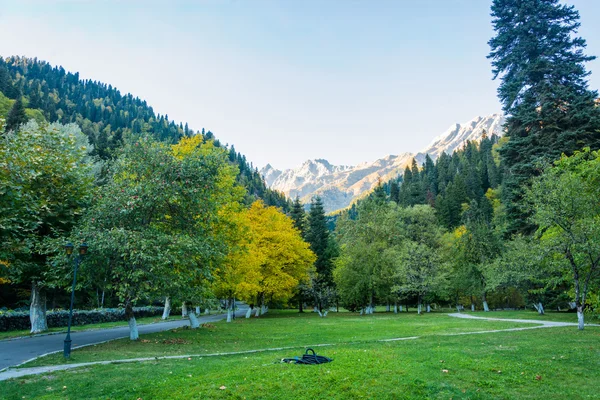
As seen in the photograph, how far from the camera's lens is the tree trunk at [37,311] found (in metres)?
23.2

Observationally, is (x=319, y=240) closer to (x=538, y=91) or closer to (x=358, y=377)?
(x=538, y=91)

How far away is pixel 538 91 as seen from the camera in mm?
31297

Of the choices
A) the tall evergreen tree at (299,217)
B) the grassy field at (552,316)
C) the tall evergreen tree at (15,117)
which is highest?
the tall evergreen tree at (15,117)

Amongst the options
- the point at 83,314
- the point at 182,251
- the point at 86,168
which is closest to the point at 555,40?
the point at 182,251

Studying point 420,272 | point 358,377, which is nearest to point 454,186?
point 420,272

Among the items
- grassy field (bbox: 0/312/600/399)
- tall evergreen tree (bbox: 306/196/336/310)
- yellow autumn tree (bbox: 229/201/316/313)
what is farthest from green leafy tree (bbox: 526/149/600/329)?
tall evergreen tree (bbox: 306/196/336/310)

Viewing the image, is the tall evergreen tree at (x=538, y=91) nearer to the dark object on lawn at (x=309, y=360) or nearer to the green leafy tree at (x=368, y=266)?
the green leafy tree at (x=368, y=266)

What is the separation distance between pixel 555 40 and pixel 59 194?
131 feet

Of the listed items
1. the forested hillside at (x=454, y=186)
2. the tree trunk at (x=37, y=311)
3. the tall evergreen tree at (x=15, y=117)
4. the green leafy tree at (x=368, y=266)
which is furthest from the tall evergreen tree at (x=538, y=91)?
the tall evergreen tree at (x=15, y=117)

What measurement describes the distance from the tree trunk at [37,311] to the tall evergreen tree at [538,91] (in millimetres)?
34264

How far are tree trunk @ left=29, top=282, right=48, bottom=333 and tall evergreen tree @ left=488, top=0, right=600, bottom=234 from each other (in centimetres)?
3426

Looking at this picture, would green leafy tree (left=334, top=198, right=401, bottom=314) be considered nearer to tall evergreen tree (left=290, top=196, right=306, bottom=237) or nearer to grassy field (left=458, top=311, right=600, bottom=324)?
tall evergreen tree (left=290, top=196, right=306, bottom=237)

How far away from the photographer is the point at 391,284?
152ft

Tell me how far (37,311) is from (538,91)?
41888mm
